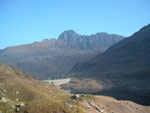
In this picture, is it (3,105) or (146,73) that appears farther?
(146,73)

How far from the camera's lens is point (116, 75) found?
165750 mm

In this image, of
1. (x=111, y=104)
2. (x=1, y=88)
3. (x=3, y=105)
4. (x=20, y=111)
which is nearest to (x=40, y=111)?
(x=20, y=111)

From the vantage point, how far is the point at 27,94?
4034 cm

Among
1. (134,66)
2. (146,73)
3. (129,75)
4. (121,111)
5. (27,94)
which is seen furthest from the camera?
(134,66)

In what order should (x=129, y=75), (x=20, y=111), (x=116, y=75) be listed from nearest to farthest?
(x=20, y=111)
(x=129, y=75)
(x=116, y=75)

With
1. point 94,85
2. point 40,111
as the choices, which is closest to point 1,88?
point 40,111

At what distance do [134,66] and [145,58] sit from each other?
16360 millimetres

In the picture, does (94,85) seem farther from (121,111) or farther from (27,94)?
(27,94)

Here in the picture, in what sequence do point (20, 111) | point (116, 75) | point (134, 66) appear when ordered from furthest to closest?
1. point (134, 66)
2. point (116, 75)
3. point (20, 111)

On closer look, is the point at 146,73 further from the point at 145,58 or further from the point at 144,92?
the point at 145,58

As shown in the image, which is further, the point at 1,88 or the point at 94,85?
the point at 94,85

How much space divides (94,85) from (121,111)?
10714cm

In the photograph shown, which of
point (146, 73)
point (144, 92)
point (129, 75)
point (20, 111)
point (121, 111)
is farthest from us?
point (129, 75)

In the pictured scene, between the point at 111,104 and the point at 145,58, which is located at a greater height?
the point at 145,58
